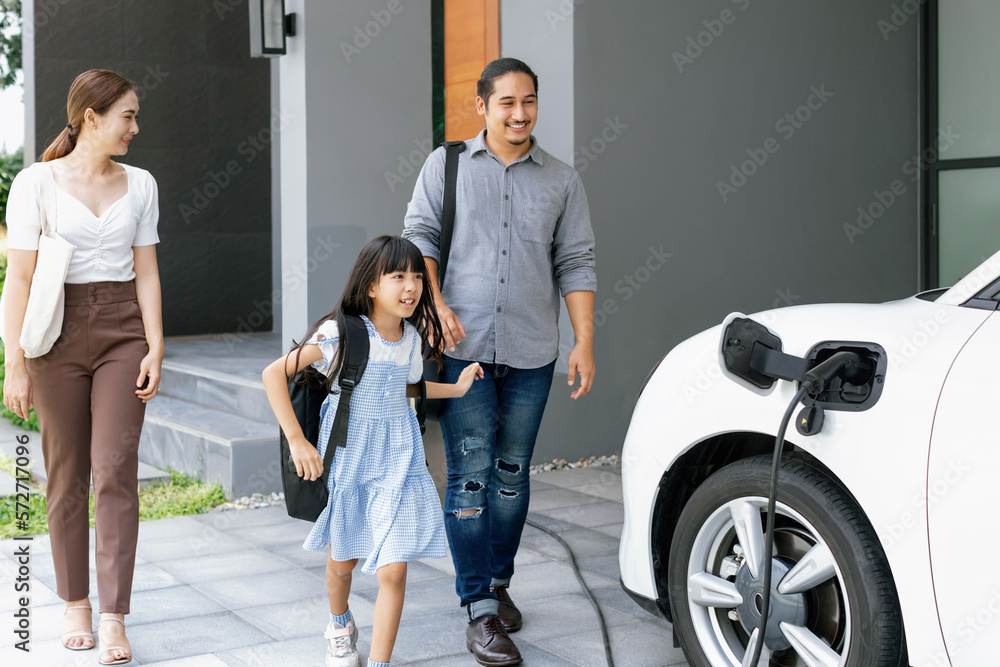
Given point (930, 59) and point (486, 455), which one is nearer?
point (486, 455)

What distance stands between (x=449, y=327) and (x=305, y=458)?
0.71m

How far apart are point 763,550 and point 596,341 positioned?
12.5 feet

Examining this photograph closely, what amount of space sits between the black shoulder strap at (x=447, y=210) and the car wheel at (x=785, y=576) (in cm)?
125

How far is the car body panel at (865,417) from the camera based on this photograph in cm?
236

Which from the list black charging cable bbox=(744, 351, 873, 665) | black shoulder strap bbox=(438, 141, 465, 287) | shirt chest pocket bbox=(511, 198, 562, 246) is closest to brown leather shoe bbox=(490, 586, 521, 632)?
black shoulder strap bbox=(438, 141, 465, 287)

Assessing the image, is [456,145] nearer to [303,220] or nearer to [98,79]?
[98,79]

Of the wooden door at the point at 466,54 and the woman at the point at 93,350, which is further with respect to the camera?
the wooden door at the point at 466,54

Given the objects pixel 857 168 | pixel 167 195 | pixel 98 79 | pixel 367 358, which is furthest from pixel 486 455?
pixel 167 195

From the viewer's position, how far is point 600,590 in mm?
4219

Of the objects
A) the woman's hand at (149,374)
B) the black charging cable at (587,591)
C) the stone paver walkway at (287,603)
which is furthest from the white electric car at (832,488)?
the woman's hand at (149,374)

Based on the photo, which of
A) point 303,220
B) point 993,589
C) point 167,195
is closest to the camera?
point 993,589

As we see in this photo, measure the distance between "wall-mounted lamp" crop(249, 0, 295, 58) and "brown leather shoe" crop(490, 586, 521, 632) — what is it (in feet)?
12.9

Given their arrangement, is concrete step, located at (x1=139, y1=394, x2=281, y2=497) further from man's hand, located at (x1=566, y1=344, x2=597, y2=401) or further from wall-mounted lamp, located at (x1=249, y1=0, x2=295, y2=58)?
man's hand, located at (x1=566, y1=344, x2=597, y2=401)

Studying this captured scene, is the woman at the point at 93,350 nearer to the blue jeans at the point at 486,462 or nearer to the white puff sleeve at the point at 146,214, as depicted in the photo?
the white puff sleeve at the point at 146,214
